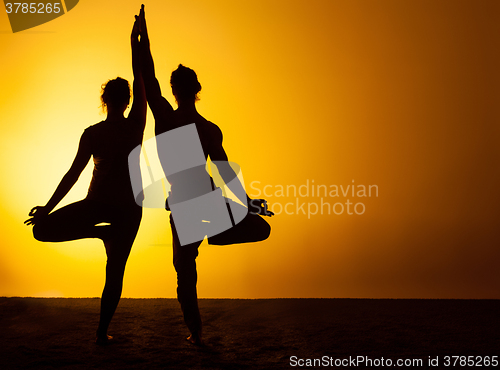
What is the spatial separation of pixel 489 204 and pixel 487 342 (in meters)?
1.38

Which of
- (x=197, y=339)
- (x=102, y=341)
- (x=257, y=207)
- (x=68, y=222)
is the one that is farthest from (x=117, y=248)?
(x=257, y=207)

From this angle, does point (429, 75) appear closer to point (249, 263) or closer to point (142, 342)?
point (249, 263)

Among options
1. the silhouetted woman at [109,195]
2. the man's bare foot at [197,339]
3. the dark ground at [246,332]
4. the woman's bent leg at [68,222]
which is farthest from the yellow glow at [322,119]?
the woman's bent leg at [68,222]

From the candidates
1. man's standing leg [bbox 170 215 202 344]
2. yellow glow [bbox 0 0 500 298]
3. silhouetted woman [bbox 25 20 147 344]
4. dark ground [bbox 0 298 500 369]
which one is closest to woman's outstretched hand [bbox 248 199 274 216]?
man's standing leg [bbox 170 215 202 344]

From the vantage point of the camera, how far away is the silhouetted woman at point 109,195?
2.13 metres

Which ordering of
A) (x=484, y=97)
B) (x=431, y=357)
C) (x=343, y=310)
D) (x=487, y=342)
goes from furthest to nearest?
1. (x=484, y=97)
2. (x=343, y=310)
3. (x=487, y=342)
4. (x=431, y=357)

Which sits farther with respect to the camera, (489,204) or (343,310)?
(489,204)

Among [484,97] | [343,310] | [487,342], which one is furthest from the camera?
[484,97]

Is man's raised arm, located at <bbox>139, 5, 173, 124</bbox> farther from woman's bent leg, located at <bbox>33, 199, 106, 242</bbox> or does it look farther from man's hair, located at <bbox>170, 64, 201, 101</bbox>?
woman's bent leg, located at <bbox>33, 199, 106, 242</bbox>

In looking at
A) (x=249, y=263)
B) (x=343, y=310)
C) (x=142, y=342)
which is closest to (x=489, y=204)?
(x=343, y=310)

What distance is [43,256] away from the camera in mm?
3541

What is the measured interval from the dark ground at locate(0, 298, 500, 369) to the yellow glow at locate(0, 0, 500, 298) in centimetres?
29

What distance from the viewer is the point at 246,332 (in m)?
2.68

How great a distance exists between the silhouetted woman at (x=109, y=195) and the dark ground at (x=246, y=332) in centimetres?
33
